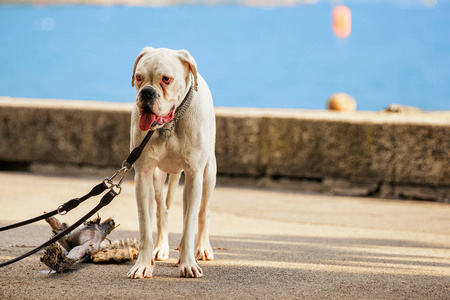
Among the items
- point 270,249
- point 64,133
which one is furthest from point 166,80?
point 64,133

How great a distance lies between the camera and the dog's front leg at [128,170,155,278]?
406cm

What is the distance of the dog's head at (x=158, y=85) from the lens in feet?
12.6

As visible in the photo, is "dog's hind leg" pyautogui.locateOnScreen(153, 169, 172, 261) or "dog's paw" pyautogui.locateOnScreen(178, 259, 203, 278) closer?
"dog's paw" pyautogui.locateOnScreen(178, 259, 203, 278)

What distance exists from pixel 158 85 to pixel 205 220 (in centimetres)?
134

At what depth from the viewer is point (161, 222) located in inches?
190

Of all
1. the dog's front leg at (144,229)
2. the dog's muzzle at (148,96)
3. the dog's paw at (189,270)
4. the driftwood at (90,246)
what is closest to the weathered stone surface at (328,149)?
the driftwood at (90,246)

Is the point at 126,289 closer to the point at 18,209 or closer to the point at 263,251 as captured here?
the point at 263,251

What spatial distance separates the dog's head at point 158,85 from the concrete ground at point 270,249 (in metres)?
1.00

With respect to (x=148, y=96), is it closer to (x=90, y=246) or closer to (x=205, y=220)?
(x=90, y=246)

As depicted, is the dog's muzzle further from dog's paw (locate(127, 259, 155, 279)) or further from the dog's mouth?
dog's paw (locate(127, 259, 155, 279))

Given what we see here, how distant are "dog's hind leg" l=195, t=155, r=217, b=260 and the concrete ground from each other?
4.2 inches

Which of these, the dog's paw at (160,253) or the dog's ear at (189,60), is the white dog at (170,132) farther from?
the dog's paw at (160,253)

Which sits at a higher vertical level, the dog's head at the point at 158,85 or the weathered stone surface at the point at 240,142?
the dog's head at the point at 158,85

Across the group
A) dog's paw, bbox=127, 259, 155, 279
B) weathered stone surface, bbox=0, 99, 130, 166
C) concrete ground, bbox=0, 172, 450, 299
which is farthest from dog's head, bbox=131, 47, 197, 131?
weathered stone surface, bbox=0, 99, 130, 166
